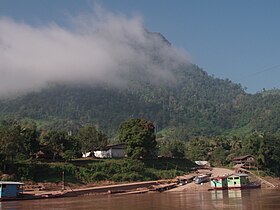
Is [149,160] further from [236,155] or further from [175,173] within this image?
[236,155]

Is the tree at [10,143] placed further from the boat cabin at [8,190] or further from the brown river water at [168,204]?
the brown river water at [168,204]

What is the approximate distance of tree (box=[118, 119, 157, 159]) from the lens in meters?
100

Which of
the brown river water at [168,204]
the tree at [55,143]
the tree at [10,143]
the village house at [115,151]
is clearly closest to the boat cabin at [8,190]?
the brown river water at [168,204]

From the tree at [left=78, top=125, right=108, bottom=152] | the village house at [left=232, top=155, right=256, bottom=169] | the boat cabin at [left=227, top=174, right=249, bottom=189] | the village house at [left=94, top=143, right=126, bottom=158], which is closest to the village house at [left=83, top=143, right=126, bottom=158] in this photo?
the village house at [left=94, top=143, right=126, bottom=158]

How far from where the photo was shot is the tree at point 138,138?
329 feet

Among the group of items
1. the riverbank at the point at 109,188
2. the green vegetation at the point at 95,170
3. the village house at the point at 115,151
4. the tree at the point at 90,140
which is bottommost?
the riverbank at the point at 109,188

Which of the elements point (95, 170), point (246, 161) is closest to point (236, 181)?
point (95, 170)

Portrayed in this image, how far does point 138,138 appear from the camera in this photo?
100438mm

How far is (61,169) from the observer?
8231 cm

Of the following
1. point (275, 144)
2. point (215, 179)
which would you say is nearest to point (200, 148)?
point (275, 144)

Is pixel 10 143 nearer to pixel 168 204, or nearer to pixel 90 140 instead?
pixel 90 140

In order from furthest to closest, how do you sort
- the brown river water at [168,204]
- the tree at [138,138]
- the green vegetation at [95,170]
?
the tree at [138,138], the green vegetation at [95,170], the brown river water at [168,204]

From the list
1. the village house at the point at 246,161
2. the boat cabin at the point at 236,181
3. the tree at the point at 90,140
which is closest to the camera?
the boat cabin at the point at 236,181

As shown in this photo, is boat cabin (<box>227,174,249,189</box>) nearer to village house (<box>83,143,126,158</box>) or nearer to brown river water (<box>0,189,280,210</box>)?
brown river water (<box>0,189,280,210</box>)
